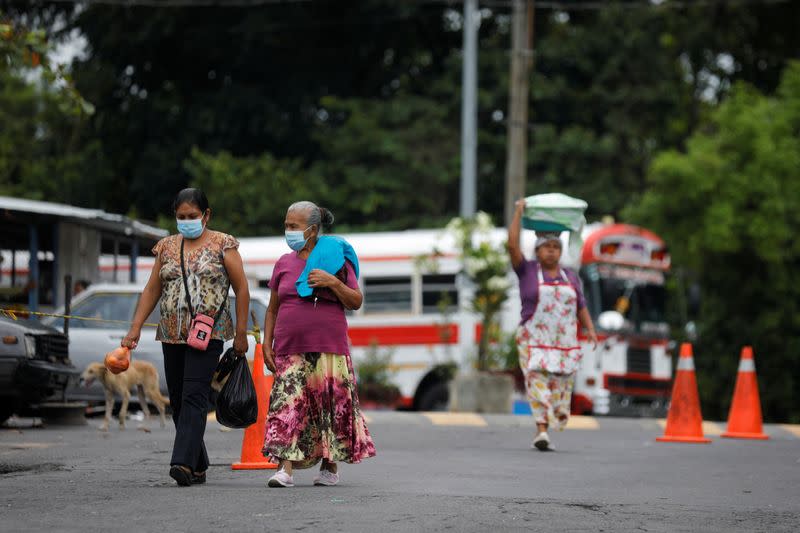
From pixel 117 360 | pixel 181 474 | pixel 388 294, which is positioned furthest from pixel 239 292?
pixel 388 294

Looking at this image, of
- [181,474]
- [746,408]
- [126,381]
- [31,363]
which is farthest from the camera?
[746,408]

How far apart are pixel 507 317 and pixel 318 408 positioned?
14788 mm

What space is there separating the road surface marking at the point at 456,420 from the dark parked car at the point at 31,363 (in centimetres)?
440

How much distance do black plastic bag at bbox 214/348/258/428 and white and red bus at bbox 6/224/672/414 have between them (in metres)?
13.6

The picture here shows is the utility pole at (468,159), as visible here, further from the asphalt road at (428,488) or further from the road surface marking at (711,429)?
the asphalt road at (428,488)

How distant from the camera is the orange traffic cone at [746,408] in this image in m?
16.1

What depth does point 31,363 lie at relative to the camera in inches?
601

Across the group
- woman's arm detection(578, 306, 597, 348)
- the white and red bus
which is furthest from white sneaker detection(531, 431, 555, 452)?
the white and red bus

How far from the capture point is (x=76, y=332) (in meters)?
19.0

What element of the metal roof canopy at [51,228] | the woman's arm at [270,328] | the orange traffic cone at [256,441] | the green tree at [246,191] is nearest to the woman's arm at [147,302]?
the woman's arm at [270,328]

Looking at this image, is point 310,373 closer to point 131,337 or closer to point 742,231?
point 131,337

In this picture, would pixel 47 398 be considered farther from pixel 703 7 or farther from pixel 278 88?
pixel 703 7

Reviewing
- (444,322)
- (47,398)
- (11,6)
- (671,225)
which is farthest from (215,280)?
(11,6)

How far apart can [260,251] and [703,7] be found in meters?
18.8
